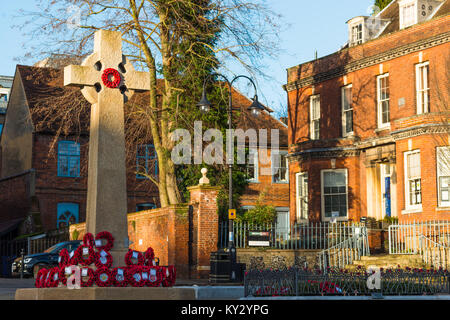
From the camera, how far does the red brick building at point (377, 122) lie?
27.9 meters

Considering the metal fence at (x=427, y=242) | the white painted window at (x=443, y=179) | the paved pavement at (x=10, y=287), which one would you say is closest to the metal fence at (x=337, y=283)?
the paved pavement at (x=10, y=287)

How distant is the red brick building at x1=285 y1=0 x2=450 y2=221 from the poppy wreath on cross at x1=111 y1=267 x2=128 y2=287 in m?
17.5

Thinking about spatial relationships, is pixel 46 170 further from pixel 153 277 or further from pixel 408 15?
pixel 153 277

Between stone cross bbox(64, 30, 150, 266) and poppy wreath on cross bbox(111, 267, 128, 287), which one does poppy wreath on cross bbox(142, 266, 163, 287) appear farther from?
stone cross bbox(64, 30, 150, 266)

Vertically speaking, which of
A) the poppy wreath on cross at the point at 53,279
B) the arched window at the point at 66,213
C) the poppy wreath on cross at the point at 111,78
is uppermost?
the poppy wreath on cross at the point at 111,78

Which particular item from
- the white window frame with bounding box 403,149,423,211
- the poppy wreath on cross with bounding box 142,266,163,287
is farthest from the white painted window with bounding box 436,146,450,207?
the poppy wreath on cross with bounding box 142,266,163,287

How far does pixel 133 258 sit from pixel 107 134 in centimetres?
227

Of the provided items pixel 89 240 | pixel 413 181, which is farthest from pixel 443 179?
pixel 89 240

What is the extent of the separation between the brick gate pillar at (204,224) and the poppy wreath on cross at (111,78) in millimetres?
12923

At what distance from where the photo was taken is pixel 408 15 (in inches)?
1303

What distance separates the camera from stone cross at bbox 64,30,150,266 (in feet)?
41.2

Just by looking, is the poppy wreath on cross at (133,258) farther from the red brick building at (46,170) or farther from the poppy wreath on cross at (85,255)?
the red brick building at (46,170)
